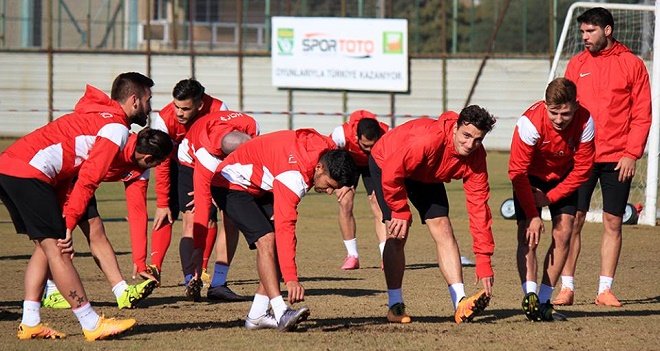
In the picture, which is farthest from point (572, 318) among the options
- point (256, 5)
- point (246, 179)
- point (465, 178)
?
point (256, 5)

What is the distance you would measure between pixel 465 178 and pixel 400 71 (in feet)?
96.8

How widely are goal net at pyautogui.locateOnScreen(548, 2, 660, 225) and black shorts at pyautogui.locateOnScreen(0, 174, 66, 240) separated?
1044 centimetres

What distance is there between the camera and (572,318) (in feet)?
30.2

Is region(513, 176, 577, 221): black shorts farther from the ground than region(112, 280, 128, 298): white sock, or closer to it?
farther from the ground

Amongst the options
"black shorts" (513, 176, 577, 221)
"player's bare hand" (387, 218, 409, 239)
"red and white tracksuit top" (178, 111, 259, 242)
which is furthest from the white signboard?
"player's bare hand" (387, 218, 409, 239)

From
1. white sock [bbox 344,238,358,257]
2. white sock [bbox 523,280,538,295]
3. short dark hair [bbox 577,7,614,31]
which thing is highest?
short dark hair [bbox 577,7,614,31]

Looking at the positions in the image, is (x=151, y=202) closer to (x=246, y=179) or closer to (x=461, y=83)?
(x=246, y=179)

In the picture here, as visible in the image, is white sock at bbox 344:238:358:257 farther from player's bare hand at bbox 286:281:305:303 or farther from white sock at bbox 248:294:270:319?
player's bare hand at bbox 286:281:305:303

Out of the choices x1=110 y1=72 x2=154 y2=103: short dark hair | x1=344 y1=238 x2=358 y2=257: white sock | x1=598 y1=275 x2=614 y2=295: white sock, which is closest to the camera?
x1=110 y1=72 x2=154 y2=103: short dark hair

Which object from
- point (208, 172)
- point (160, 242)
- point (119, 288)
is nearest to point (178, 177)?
point (160, 242)

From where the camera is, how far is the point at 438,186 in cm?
915

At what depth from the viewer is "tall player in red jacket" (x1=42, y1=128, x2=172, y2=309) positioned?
27.7ft

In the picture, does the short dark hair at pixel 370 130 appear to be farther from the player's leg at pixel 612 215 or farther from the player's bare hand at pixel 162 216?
the player's leg at pixel 612 215

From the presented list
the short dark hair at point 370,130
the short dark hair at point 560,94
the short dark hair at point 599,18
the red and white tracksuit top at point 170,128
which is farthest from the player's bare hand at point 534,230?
the red and white tracksuit top at point 170,128
